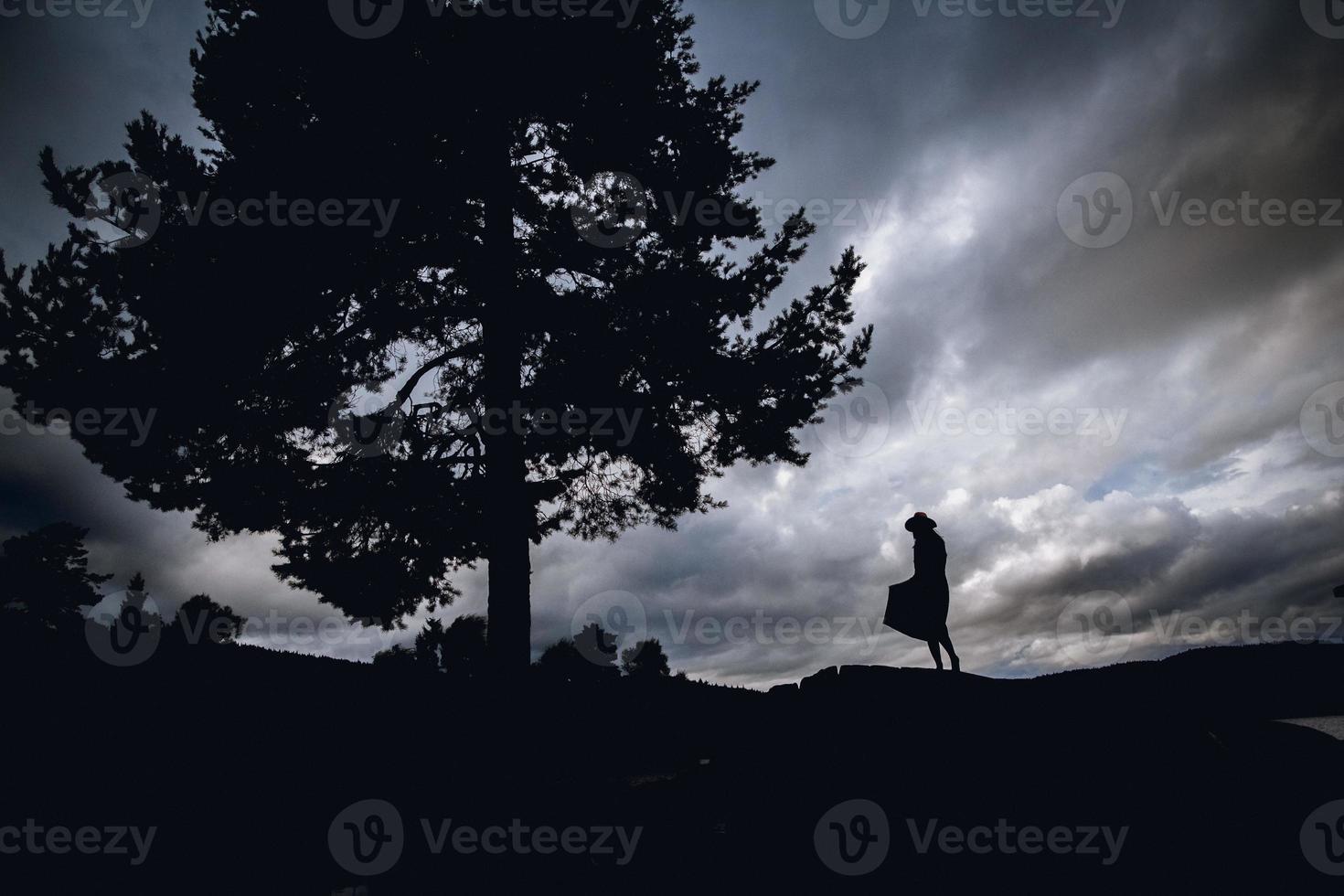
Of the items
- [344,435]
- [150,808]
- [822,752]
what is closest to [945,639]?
[822,752]

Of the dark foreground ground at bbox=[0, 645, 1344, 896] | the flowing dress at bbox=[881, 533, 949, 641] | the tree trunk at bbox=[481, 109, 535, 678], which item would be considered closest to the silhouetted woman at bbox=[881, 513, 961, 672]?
the flowing dress at bbox=[881, 533, 949, 641]

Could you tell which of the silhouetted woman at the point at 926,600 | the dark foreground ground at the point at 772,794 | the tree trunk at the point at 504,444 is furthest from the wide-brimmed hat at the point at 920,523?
the tree trunk at the point at 504,444

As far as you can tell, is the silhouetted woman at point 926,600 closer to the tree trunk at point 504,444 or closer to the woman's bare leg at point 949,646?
the woman's bare leg at point 949,646

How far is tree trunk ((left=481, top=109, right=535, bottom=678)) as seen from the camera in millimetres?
9406

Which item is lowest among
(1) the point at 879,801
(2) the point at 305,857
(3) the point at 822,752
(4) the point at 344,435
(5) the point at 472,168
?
(2) the point at 305,857

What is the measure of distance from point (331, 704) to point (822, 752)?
19.5 feet

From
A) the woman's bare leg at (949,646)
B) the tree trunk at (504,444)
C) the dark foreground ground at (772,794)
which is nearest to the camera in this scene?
the dark foreground ground at (772,794)

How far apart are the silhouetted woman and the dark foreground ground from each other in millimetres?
1900

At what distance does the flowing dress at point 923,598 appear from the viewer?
7.22 metres

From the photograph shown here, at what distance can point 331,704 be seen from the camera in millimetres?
7289

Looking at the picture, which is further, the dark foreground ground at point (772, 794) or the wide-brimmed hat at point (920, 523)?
the wide-brimmed hat at point (920, 523)

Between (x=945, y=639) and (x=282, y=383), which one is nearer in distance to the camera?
(x=945, y=639)

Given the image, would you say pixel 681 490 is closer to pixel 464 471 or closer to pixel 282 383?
pixel 464 471

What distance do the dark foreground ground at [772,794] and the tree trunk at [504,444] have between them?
2.65 metres
